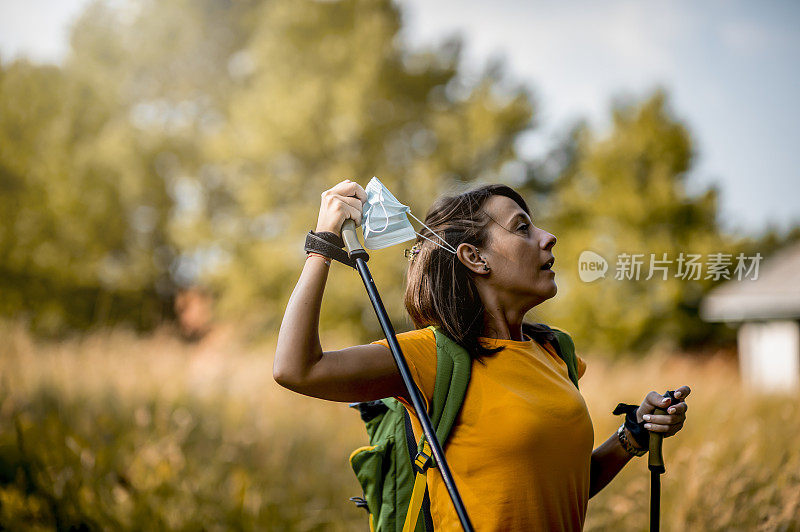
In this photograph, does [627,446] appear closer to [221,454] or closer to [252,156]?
[221,454]

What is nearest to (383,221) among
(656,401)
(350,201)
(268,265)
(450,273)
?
(350,201)

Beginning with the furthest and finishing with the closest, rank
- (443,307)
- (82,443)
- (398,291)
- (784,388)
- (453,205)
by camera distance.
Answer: (398,291) → (784,388) → (82,443) → (453,205) → (443,307)

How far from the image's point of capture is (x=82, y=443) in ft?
14.3

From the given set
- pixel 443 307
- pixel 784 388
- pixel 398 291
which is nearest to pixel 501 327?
pixel 443 307

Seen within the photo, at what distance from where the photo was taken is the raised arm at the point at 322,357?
1.42m

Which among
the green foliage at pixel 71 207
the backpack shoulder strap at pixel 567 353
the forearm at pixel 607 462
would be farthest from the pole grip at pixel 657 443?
the green foliage at pixel 71 207

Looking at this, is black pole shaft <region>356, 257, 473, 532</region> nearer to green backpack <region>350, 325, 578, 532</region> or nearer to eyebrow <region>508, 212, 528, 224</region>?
green backpack <region>350, 325, 578, 532</region>

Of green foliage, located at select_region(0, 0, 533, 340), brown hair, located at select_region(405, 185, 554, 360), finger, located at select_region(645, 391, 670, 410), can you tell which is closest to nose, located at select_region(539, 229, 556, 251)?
brown hair, located at select_region(405, 185, 554, 360)

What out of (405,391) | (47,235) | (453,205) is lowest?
(405,391)

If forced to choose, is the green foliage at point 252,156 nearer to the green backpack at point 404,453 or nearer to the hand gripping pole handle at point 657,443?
the green backpack at point 404,453

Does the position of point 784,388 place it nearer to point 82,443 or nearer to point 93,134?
point 82,443

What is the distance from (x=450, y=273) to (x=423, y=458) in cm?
52

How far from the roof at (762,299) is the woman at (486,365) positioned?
41.1 feet

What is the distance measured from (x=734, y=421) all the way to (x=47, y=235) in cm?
1529
